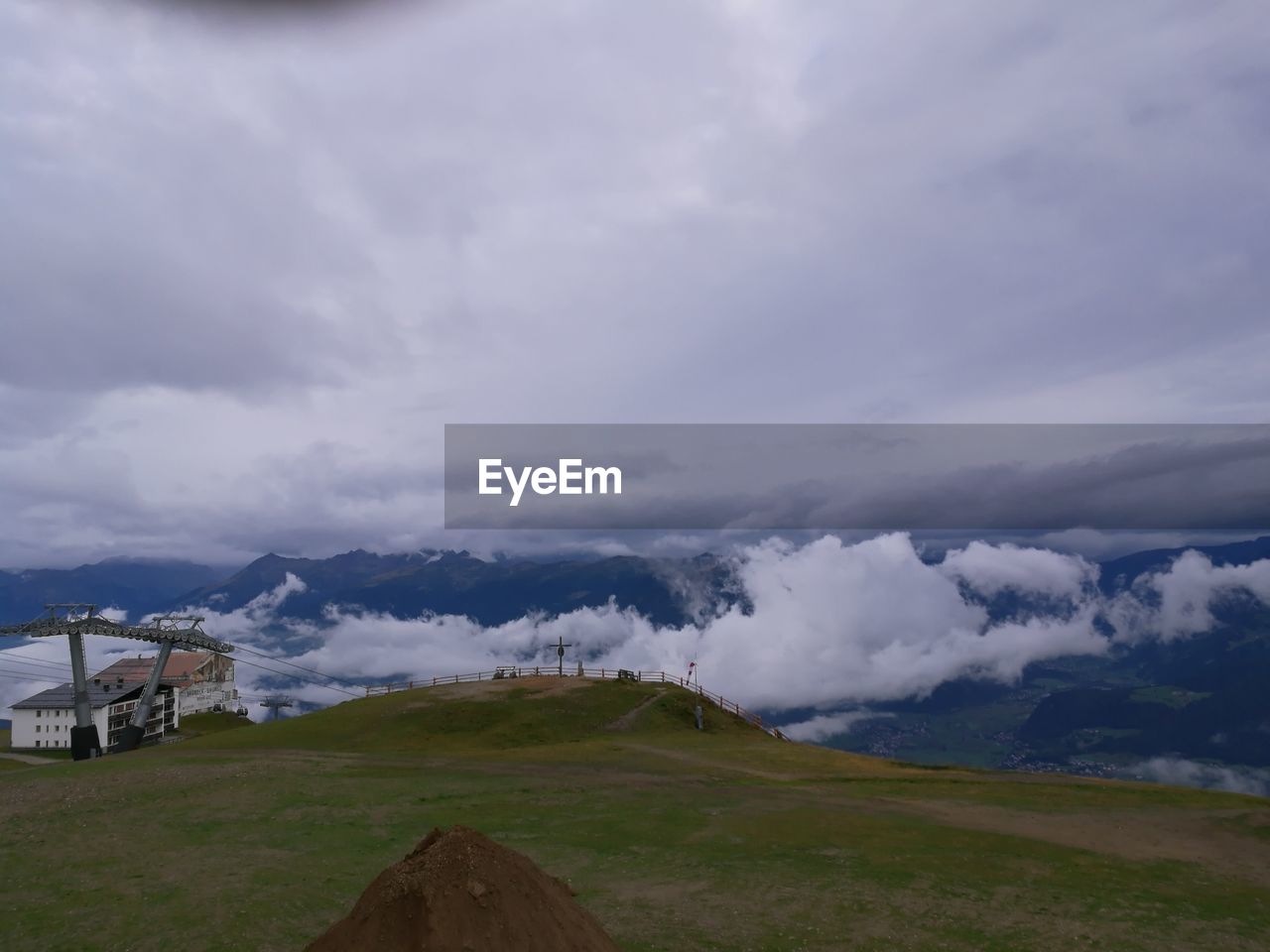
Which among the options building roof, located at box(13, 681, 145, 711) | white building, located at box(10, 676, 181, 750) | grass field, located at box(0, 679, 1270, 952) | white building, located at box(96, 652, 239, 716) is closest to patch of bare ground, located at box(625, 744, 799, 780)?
grass field, located at box(0, 679, 1270, 952)

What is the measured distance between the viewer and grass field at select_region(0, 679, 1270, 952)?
20.2m

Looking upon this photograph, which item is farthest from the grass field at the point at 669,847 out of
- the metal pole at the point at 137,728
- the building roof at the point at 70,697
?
the building roof at the point at 70,697

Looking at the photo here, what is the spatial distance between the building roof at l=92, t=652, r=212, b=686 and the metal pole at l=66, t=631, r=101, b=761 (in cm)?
8582

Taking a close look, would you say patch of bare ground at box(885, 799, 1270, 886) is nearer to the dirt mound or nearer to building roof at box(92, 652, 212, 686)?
the dirt mound

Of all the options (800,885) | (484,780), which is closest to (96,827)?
(484,780)

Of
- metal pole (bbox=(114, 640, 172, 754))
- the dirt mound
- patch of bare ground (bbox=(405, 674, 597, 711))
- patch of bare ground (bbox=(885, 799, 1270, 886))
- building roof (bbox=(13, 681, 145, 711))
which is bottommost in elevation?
building roof (bbox=(13, 681, 145, 711))

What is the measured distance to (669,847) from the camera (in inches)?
1110

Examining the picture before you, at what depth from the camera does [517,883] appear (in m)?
14.9

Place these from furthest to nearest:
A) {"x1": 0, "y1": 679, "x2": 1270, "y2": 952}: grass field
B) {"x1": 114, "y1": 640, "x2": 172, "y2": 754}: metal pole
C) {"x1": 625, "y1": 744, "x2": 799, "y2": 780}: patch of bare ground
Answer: {"x1": 114, "y1": 640, "x2": 172, "y2": 754}: metal pole, {"x1": 625, "y1": 744, "x2": 799, "y2": 780}: patch of bare ground, {"x1": 0, "y1": 679, "x2": 1270, "y2": 952}: grass field

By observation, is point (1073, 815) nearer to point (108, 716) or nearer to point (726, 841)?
point (726, 841)


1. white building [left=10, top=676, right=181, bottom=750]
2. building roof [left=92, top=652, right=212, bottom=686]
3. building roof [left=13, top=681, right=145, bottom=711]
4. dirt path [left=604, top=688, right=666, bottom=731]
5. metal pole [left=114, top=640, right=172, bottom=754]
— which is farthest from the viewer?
building roof [left=92, top=652, right=212, bottom=686]

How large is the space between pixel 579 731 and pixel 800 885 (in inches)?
1560

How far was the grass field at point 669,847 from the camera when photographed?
20.2m

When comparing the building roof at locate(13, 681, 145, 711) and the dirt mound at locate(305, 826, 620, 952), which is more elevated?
the dirt mound at locate(305, 826, 620, 952)
